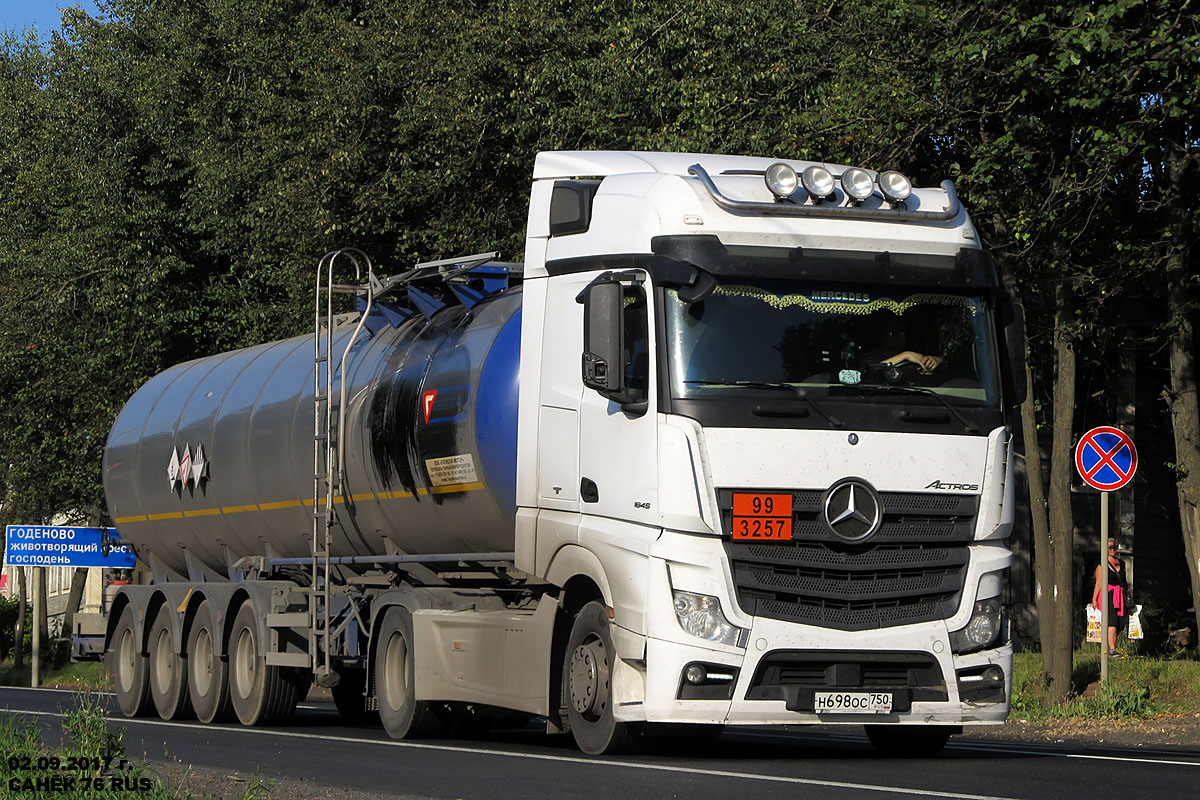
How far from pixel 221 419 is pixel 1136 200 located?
10577 millimetres

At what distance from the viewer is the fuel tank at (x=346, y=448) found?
1296cm

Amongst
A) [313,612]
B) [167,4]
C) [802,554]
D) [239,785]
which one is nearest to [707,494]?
[802,554]

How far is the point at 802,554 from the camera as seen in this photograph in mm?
10312

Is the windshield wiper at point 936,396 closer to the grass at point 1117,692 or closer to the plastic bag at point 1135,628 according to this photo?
the grass at point 1117,692

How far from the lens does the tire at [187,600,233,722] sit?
17.4 meters

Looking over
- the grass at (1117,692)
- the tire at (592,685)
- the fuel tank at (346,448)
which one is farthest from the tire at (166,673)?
the grass at (1117,692)

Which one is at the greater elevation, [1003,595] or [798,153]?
[798,153]

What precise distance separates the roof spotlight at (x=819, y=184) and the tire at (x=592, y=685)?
117 inches

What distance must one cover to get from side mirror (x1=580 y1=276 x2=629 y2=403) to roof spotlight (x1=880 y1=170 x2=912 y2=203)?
1.99 meters

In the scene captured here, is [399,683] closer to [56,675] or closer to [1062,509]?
[1062,509]

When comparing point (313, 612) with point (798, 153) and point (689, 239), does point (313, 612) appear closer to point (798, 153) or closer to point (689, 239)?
point (689, 239)

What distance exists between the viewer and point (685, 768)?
10.3 m

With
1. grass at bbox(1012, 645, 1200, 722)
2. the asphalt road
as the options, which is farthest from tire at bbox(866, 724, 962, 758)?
grass at bbox(1012, 645, 1200, 722)

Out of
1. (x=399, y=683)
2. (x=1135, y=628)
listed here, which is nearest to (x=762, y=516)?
(x=399, y=683)
